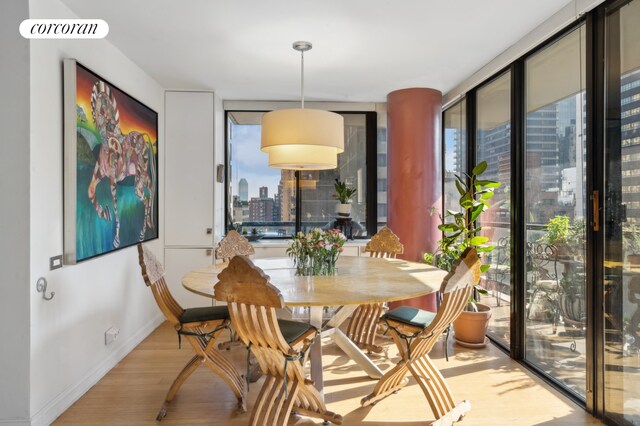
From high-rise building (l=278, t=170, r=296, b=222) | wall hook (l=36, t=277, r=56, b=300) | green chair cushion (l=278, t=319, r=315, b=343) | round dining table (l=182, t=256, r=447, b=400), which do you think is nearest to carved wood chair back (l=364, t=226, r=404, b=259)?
round dining table (l=182, t=256, r=447, b=400)

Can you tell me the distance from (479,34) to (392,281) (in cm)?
202

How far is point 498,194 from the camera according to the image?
143 inches

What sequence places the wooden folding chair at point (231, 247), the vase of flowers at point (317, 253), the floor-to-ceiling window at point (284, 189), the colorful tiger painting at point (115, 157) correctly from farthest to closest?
the floor-to-ceiling window at point (284, 189) → the wooden folding chair at point (231, 247) → the colorful tiger painting at point (115, 157) → the vase of flowers at point (317, 253)

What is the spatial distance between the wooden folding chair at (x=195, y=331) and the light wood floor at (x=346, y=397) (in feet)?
0.47

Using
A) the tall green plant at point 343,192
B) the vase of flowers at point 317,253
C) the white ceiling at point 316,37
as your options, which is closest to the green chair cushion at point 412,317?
the vase of flowers at point 317,253

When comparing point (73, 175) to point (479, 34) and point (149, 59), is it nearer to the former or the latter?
point (149, 59)

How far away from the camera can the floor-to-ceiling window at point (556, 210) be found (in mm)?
2625

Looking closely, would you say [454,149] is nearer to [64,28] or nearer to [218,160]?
[218,160]

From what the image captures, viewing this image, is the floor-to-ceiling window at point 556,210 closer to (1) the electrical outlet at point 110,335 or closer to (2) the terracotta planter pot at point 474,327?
(2) the terracotta planter pot at point 474,327

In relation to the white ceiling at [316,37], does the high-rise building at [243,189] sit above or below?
below

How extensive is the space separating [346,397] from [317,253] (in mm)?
1002

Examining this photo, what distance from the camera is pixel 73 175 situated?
2.54m
